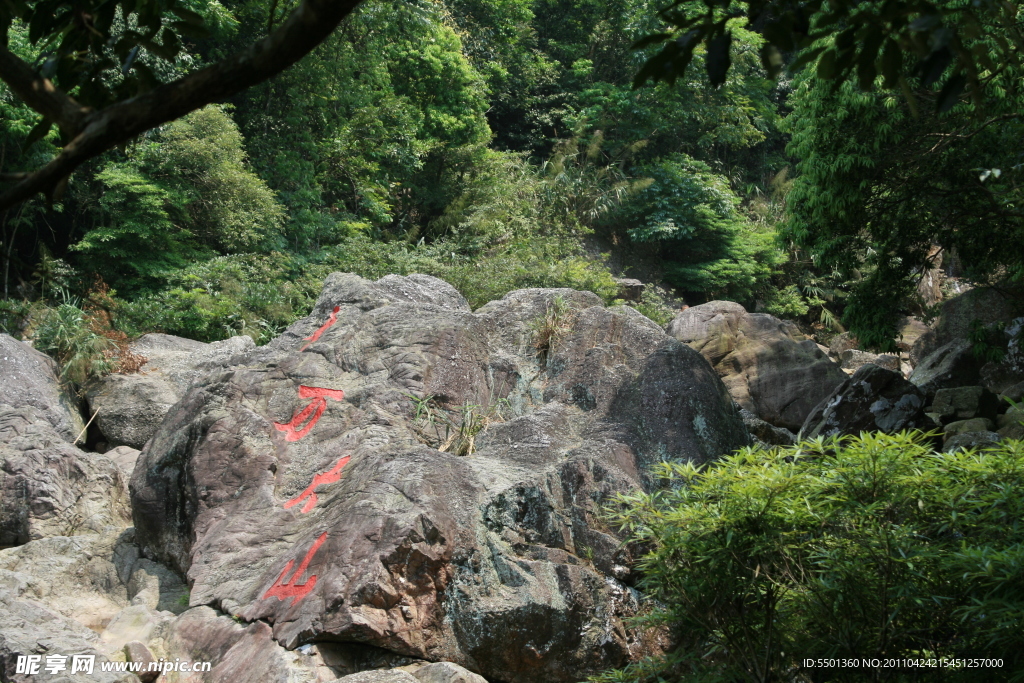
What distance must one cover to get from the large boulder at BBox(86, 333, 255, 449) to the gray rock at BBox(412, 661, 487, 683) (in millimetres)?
5410

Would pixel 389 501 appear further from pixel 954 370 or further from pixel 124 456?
pixel 954 370

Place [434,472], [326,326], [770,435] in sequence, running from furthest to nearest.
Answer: [770,435]
[326,326]
[434,472]

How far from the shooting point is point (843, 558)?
9.99ft

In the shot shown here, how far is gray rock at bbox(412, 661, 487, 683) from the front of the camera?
3.96 m

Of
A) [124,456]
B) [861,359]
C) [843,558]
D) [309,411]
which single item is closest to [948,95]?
[843,558]

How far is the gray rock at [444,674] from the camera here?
3.96 meters

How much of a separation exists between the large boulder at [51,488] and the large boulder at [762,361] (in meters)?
7.73

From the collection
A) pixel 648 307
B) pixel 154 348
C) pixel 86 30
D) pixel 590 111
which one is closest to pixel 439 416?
pixel 86 30

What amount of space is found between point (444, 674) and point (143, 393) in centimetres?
646

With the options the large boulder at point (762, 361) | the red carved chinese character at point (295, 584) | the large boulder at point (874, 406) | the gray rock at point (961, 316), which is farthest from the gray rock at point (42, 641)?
the gray rock at point (961, 316)

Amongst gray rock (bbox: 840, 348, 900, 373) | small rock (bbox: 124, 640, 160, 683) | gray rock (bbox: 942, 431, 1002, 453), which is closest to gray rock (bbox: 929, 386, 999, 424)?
gray rock (bbox: 942, 431, 1002, 453)

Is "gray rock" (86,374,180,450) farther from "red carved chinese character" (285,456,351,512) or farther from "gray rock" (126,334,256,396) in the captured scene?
"red carved chinese character" (285,456,351,512)

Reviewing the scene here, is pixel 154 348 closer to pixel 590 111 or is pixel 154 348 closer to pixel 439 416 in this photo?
pixel 439 416

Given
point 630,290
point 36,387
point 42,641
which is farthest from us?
point 630,290
